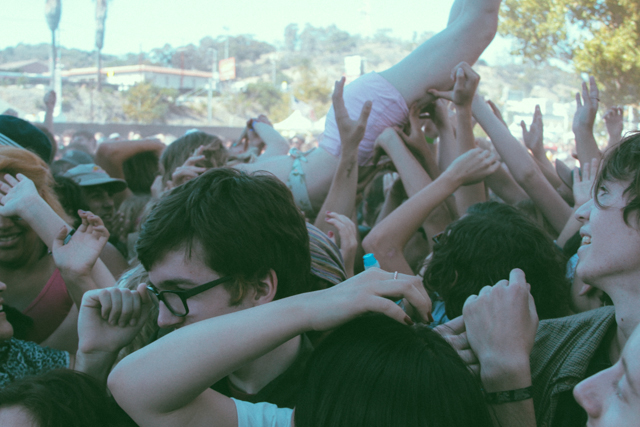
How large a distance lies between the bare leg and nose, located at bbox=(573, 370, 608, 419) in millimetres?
1797

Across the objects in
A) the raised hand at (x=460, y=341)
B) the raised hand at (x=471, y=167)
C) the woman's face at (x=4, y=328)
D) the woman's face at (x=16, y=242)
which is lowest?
the woman's face at (x=4, y=328)

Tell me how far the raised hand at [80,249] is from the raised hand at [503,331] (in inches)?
52.1

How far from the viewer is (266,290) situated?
1375 millimetres

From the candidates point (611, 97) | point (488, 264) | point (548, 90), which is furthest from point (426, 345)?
point (548, 90)

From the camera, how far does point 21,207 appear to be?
1.90 metres

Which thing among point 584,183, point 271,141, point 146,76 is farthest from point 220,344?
point 146,76

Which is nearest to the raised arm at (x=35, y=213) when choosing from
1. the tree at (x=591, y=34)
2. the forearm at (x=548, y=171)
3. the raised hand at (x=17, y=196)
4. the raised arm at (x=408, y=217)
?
the raised hand at (x=17, y=196)

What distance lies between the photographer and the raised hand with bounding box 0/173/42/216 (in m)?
1.90

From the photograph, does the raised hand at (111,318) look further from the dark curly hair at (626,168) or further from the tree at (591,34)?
the tree at (591,34)

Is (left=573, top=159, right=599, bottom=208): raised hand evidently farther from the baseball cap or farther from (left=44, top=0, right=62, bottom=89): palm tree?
(left=44, top=0, right=62, bottom=89): palm tree

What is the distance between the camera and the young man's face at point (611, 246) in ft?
4.16

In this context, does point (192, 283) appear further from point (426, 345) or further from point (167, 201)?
point (426, 345)

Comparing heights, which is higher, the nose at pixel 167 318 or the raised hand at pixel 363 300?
the raised hand at pixel 363 300

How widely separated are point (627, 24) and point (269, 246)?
14054mm
